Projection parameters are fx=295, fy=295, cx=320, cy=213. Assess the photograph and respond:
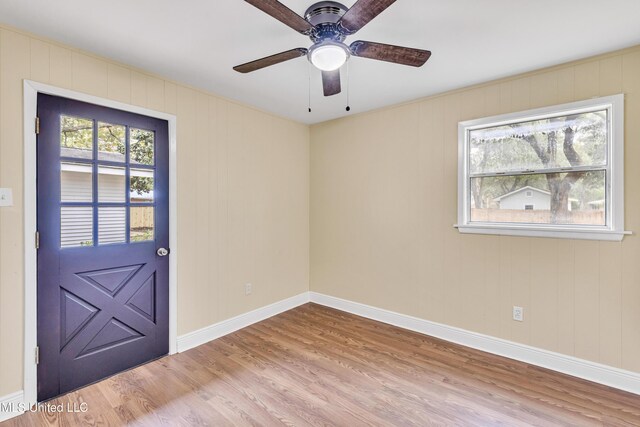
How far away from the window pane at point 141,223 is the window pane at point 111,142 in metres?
0.43

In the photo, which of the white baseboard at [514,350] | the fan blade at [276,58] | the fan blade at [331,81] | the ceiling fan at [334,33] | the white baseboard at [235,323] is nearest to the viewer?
the ceiling fan at [334,33]

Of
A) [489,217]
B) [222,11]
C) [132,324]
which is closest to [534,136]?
[489,217]

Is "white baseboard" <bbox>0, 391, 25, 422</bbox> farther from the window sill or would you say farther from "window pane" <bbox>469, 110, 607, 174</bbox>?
"window pane" <bbox>469, 110, 607, 174</bbox>

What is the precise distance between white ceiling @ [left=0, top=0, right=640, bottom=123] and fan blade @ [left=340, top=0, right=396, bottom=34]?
0.21 m

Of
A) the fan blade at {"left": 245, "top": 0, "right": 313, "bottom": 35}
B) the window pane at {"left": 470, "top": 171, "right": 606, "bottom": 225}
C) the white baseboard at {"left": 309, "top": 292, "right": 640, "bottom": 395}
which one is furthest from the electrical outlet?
the fan blade at {"left": 245, "top": 0, "right": 313, "bottom": 35}

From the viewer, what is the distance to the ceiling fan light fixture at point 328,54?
5.29ft

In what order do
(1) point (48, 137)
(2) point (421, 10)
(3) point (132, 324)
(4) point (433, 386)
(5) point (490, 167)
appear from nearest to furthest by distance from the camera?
(2) point (421, 10) → (1) point (48, 137) → (4) point (433, 386) → (3) point (132, 324) → (5) point (490, 167)

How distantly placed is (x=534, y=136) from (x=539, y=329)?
164 cm

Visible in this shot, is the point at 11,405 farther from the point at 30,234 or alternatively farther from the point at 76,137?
the point at 76,137

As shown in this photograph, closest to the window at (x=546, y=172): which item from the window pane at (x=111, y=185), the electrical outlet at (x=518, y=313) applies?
the electrical outlet at (x=518, y=313)

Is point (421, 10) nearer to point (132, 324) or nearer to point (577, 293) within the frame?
point (577, 293)

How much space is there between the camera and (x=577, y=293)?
2334 millimetres

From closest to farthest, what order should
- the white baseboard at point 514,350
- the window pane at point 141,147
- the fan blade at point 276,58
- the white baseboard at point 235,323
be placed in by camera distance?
the fan blade at point 276,58, the white baseboard at point 514,350, the window pane at point 141,147, the white baseboard at point 235,323

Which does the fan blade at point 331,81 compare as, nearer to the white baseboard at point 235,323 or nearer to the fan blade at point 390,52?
the fan blade at point 390,52
